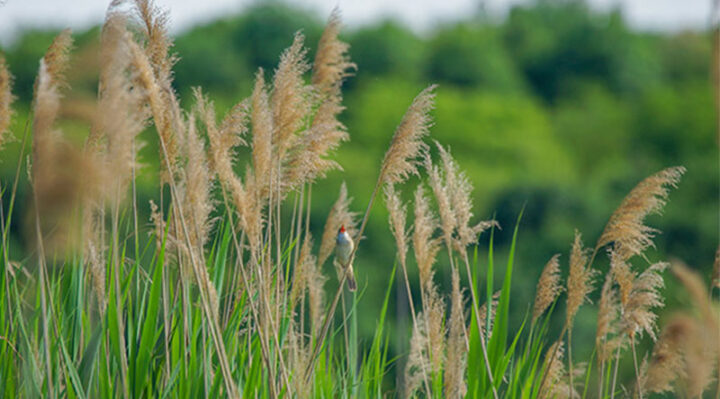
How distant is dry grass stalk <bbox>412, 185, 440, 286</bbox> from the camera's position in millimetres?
3367

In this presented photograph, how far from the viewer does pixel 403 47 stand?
56.3m

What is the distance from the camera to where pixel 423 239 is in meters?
3.37

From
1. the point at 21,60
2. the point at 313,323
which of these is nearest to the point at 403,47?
the point at 21,60

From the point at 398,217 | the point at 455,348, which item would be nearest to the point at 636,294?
the point at 455,348

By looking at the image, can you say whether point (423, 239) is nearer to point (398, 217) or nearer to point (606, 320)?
point (398, 217)

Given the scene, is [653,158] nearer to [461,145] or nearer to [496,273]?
[461,145]

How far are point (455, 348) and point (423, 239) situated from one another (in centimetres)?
45

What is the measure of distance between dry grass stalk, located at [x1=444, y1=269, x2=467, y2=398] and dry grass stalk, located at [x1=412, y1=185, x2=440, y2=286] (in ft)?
0.74

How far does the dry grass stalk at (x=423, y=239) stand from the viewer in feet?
11.0

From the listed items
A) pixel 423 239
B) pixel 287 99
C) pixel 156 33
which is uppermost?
pixel 156 33

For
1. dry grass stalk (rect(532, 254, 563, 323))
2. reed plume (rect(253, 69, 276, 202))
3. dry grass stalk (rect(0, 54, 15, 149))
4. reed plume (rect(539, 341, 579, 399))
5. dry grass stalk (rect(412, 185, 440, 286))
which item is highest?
dry grass stalk (rect(0, 54, 15, 149))

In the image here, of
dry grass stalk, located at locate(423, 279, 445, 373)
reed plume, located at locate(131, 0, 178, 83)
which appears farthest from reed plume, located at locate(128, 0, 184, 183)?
dry grass stalk, located at locate(423, 279, 445, 373)

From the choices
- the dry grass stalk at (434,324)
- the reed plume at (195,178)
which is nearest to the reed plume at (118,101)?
the reed plume at (195,178)

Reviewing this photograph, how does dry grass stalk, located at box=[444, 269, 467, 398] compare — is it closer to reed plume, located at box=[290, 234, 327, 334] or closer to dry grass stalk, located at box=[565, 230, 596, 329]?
dry grass stalk, located at box=[565, 230, 596, 329]
